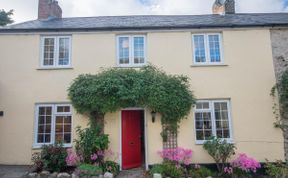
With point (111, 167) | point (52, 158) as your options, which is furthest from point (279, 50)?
point (52, 158)

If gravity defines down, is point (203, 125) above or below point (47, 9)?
below

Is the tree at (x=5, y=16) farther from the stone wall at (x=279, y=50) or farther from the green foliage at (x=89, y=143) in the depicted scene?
the stone wall at (x=279, y=50)

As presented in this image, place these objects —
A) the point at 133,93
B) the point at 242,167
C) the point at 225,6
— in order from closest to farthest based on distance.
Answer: the point at 242,167 < the point at 133,93 < the point at 225,6

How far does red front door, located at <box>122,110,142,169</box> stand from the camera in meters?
9.42

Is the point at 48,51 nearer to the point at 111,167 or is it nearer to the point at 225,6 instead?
the point at 111,167

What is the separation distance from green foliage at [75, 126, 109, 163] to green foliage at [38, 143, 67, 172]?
0.65m

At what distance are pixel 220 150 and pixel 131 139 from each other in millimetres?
3729

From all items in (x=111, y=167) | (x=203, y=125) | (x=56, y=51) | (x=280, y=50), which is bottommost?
(x=111, y=167)

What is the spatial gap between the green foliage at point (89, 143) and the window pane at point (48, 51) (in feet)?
11.8

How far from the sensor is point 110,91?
8617 millimetres

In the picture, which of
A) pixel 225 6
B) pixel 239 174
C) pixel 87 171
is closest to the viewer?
pixel 87 171

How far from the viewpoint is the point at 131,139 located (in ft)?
31.8

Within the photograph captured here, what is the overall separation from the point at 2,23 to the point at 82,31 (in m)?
7.61

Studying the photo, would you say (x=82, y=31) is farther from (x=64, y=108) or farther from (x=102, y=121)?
(x=102, y=121)
